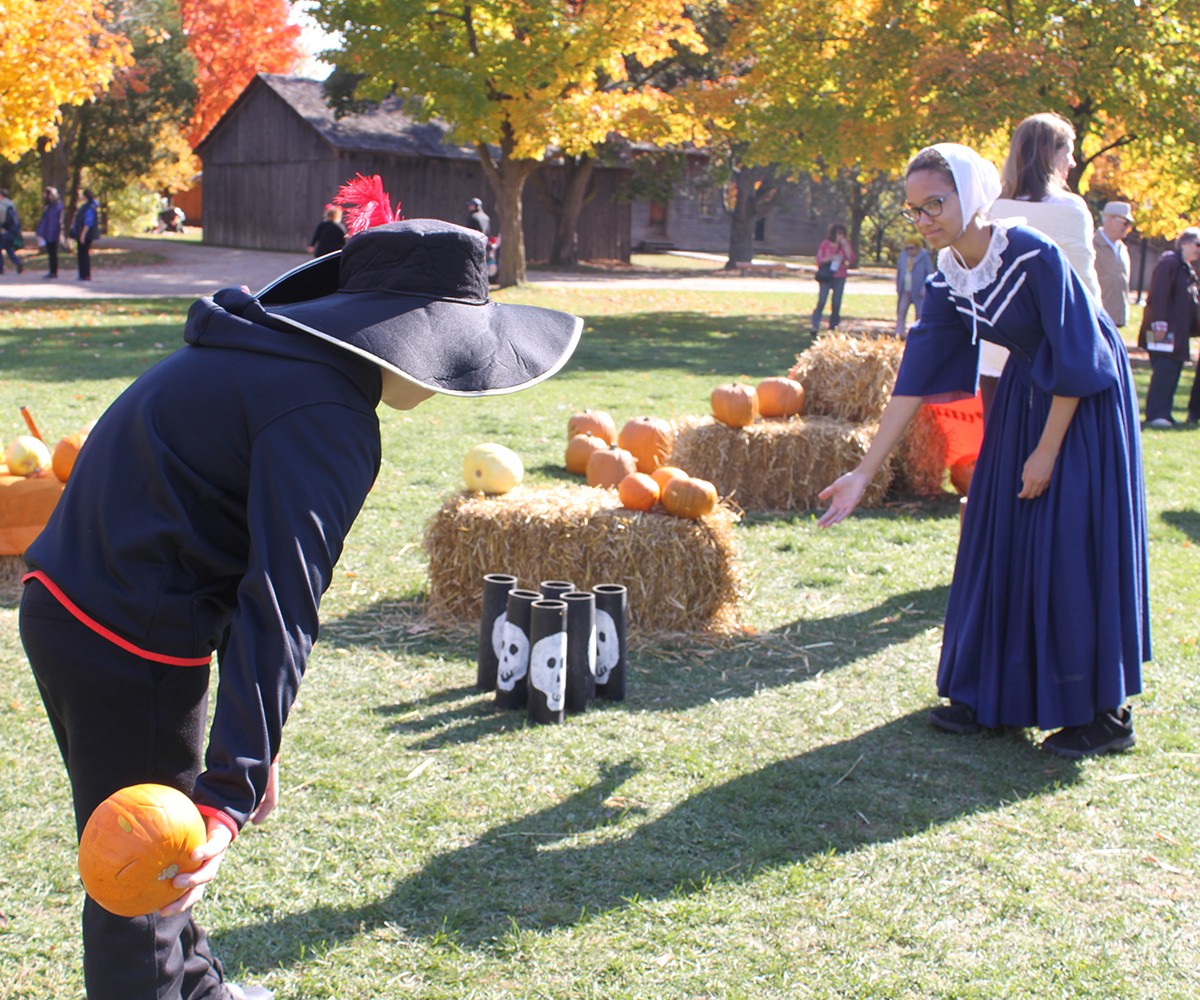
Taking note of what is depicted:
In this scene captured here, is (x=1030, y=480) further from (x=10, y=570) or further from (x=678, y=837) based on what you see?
(x=10, y=570)

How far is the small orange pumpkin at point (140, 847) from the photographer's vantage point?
196 centimetres

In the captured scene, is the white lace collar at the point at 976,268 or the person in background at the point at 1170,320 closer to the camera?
the white lace collar at the point at 976,268

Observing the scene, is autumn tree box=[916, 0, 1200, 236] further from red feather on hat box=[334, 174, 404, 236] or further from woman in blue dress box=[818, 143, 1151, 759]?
red feather on hat box=[334, 174, 404, 236]

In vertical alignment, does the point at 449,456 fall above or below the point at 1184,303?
below

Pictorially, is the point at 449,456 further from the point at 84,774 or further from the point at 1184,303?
the point at 1184,303

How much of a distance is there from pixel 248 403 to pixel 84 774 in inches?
32.3

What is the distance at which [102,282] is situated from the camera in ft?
86.4

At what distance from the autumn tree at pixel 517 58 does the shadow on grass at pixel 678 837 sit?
19871 mm

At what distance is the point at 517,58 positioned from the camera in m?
22.5

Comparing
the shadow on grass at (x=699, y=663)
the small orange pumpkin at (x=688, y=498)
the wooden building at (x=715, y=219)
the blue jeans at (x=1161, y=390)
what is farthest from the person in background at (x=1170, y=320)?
the wooden building at (x=715, y=219)

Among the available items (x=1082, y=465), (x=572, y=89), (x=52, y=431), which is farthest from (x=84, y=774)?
(x=572, y=89)

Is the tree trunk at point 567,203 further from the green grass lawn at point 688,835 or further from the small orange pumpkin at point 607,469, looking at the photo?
the green grass lawn at point 688,835

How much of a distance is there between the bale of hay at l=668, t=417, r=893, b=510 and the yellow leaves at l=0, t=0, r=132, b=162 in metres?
12.5

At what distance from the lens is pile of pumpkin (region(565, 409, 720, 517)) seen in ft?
19.8
